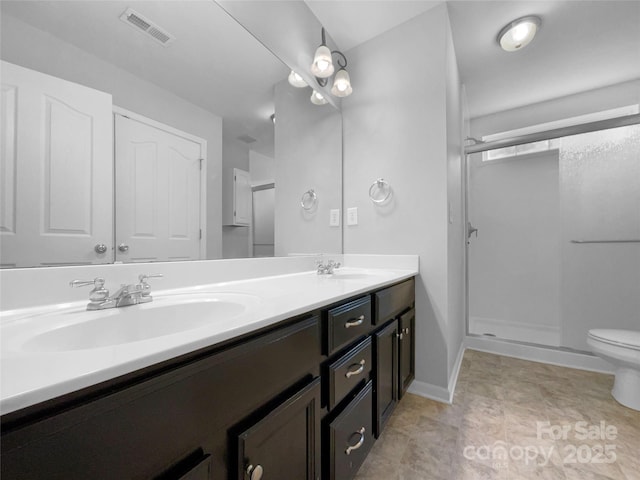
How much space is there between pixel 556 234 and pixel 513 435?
7.02 ft

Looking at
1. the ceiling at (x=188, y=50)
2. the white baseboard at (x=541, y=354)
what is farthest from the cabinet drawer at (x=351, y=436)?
the white baseboard at (x=541, y=354)

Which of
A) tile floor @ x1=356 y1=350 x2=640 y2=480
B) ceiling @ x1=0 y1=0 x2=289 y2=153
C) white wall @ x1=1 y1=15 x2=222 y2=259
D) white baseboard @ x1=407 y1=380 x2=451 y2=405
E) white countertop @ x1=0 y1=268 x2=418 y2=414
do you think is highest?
ceiling @ x1=0 y1=0 x2=289 y2=153

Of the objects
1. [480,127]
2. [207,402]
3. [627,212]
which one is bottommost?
[207,402]

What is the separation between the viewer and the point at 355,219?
1945mm

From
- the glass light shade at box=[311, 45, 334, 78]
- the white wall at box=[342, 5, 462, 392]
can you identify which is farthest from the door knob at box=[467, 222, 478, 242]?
the glass light shade at box=[311, 45, 334, 78]

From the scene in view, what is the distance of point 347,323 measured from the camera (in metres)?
0.89

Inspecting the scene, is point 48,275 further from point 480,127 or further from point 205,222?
point 480,127

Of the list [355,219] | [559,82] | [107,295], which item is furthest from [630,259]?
[107,295]

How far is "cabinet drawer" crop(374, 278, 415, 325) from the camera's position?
3.70ft

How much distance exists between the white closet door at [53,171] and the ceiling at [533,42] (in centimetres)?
155

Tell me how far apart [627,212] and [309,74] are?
272 centimetres

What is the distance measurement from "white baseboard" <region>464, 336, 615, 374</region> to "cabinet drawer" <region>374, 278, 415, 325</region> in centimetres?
132

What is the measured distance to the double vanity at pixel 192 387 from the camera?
0.31 metres

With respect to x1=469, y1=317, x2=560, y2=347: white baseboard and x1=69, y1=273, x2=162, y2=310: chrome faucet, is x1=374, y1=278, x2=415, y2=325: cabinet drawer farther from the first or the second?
x1=469, y1=317, x2=560, y2=347: white baseboard
